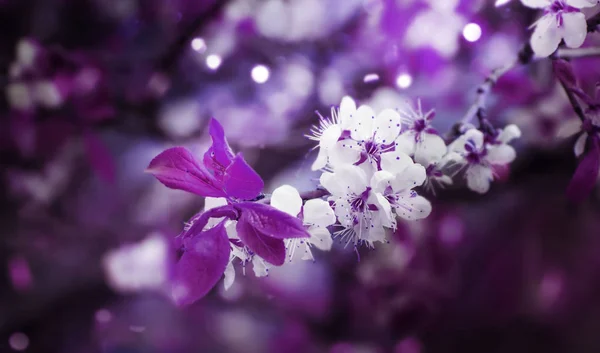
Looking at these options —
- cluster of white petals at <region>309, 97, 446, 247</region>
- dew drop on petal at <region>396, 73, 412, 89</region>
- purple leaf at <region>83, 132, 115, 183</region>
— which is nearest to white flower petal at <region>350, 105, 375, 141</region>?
cluster of white petals at <region>309, 97, 446, 247</region>

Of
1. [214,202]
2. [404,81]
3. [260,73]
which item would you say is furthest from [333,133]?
[260,73]

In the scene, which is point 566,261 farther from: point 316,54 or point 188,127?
point 188,127

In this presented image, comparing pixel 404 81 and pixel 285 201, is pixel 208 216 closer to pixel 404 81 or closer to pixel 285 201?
pixel 285 201

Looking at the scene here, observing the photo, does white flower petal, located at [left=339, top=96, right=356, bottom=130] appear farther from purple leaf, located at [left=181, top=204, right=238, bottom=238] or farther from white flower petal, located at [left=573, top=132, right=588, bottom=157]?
white flower petal, located at [left=573, top=132, right=588, bottom=157]

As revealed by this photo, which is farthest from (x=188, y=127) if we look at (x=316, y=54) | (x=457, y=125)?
(x=457, y=125)

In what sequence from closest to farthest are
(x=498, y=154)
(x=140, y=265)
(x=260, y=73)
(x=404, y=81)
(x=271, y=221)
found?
(x=271, y=221) → (x=498, y=154) → (x=404, y=81) → (x=260, y=73) → (x=140, y=265)

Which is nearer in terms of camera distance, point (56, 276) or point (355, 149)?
point (355, 149)
